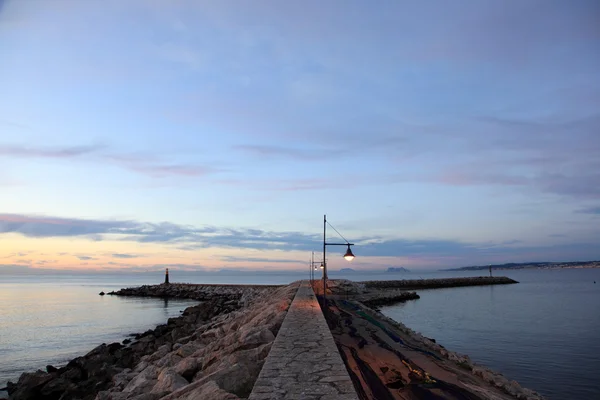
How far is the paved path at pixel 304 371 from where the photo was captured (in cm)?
530

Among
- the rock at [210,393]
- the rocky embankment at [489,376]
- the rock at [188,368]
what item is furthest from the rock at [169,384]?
the rocky embankment at [489,376]

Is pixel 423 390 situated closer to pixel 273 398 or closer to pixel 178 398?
pixel 273 398

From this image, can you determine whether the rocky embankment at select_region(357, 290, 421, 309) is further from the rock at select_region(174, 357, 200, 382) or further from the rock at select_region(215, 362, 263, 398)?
the rock at select_region(215, 362, 263, 398)

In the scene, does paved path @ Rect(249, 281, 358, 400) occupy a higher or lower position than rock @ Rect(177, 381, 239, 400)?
higher

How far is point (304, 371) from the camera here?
6.34 meters

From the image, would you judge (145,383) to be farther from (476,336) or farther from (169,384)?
(476,336)

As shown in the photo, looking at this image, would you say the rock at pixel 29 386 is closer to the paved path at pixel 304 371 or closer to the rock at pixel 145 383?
the rock at pixel 145 383

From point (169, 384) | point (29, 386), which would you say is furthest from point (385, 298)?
point (169, 384)

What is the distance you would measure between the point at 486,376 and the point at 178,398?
321 inches

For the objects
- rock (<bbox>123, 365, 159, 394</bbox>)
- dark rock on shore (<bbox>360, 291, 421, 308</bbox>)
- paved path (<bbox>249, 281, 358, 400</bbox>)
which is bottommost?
dark rock on shore (<bbox>360, 291, 421, 308</bbox>)

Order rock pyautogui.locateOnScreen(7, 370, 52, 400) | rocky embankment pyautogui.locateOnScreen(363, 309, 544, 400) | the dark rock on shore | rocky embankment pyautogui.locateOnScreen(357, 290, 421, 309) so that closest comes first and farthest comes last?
1. rocky embankment pyautogui.locateOnScreen(363, 309, 544, 400)
2. rock pyautogui.locateOnScreen(7, 370, 52, 400)
3. rocky embankment pyautogui.locateOnScreen(357, 290, 421, 309)
4. the dark rock on shore

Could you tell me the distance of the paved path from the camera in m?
5.30

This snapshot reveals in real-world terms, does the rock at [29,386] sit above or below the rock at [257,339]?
below

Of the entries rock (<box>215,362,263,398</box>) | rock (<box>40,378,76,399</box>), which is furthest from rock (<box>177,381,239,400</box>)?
rock (<box>40,378,76,399</box>)
